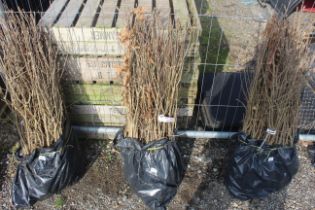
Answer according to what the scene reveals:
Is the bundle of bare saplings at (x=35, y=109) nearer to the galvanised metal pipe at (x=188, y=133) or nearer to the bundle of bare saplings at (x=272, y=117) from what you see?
the galvanised metal pipe at (x=188, y=133)

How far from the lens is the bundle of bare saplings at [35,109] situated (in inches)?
84.0

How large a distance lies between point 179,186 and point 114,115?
88 centimetres

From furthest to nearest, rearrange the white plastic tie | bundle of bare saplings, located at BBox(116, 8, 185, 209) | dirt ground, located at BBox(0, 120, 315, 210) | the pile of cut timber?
1. dirt ground, located at BBox(0, 120, 315, 210)
2. the pile of cut timber
3. the white plastic tie
4. bundle of bare saplings, located at BBox(116, 8, 185, 209)

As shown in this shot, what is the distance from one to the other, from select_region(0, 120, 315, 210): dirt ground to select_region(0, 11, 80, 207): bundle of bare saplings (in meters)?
0.18

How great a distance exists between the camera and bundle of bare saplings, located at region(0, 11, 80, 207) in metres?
2.13

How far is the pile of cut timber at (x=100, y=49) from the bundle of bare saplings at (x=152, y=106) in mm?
254

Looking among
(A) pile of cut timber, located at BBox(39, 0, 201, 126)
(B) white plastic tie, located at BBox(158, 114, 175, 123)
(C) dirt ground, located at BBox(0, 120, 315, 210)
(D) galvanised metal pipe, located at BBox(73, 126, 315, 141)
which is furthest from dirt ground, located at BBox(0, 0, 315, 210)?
(B) white plastic tie, located at BBox(158, 114, 175, 123)

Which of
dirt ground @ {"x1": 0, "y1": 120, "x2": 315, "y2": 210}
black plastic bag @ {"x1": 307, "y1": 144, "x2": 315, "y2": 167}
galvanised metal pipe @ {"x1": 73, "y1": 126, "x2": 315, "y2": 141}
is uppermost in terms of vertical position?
galvanised metal pipe @ {"x1": 73, "y1": 126, "x2": 315, "y2": 141}

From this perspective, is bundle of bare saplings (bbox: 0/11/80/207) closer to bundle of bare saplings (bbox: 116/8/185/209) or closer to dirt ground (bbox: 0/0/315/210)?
dirt ground (bbox: 0/0/315/210)

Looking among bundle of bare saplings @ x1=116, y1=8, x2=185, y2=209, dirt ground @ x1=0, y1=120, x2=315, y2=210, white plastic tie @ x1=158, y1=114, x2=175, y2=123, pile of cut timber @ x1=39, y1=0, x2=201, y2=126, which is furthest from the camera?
dirt ground @ x1=0, y1=120, x2=315, y2=210

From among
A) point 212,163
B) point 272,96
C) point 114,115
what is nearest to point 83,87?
point 114,115

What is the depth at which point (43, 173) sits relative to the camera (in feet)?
7.69

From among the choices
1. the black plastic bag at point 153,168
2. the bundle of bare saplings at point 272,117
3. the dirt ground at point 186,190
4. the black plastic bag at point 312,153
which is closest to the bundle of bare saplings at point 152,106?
the black plastic bag at point 153,168

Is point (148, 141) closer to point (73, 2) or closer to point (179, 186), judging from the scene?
point (179, 186)
